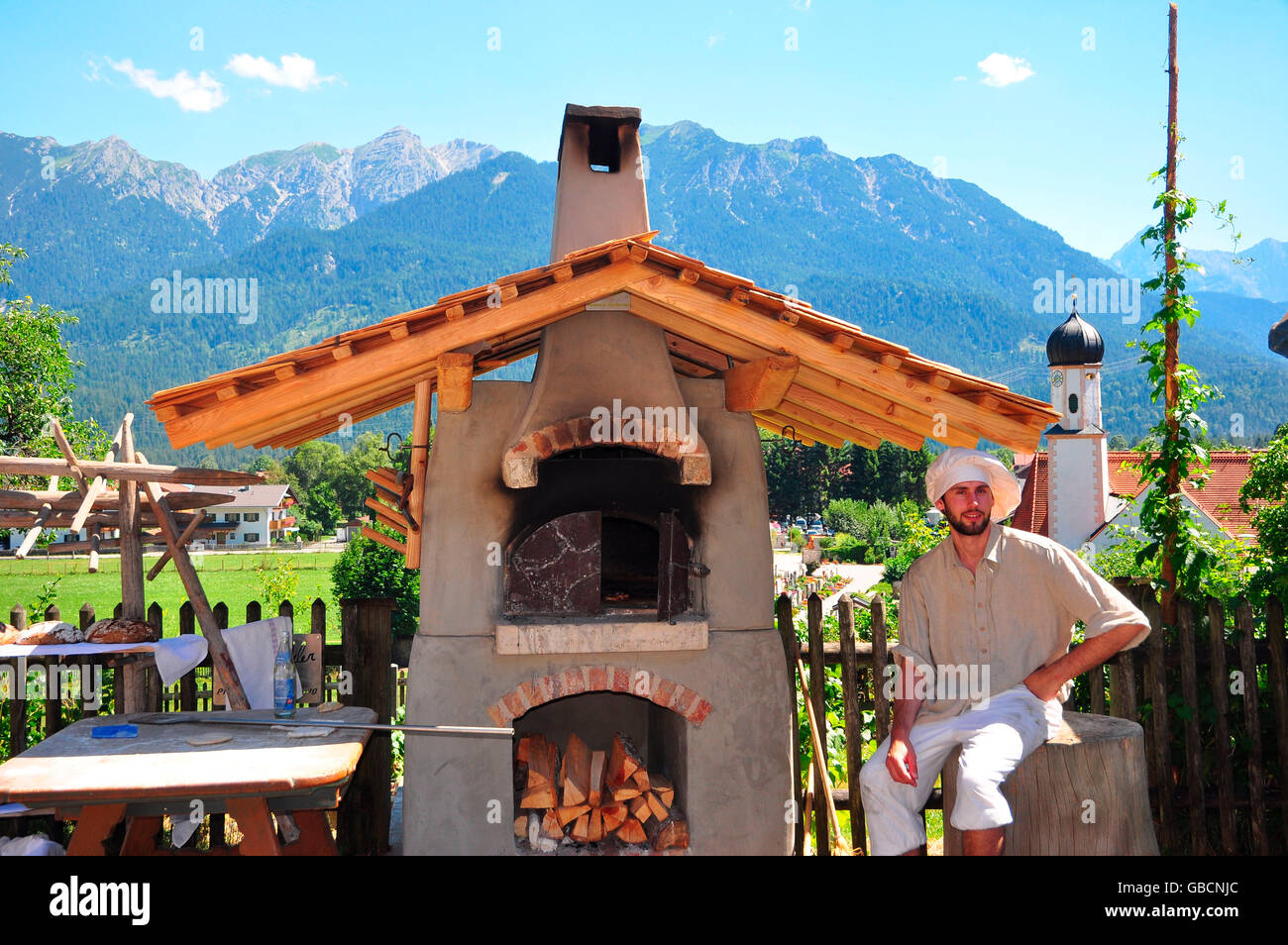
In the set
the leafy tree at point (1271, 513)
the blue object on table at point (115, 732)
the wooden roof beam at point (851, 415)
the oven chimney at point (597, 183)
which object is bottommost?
the blue object on table at point (115, 732)

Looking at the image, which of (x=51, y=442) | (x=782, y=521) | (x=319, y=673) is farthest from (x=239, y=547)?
(x=319, y=673)

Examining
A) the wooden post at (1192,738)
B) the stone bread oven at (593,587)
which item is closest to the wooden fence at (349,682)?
the stone bread oven at (593,587)

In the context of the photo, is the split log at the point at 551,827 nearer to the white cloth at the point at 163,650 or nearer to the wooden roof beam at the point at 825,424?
the white cloth at the point at 163,650

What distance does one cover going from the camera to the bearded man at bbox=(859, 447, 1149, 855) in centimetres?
370

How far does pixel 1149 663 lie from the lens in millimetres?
5551

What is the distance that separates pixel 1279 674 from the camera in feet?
18.2

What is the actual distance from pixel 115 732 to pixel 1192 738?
19.2ft

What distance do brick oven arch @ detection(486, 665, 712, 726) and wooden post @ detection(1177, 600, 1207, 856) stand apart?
2932 mm

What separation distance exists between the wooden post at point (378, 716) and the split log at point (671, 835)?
5.72ft

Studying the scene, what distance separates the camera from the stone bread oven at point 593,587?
4773mm

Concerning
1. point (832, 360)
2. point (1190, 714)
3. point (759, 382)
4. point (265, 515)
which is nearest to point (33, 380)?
point (759, 382)

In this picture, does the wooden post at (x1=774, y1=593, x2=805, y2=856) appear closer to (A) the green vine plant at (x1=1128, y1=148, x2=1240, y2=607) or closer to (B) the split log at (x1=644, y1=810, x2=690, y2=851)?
(B) the split log at (x1=644, y1=810, x2=690, y2=851)

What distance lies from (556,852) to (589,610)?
130 centimetres

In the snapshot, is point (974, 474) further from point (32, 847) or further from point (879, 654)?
point (32, 847)
